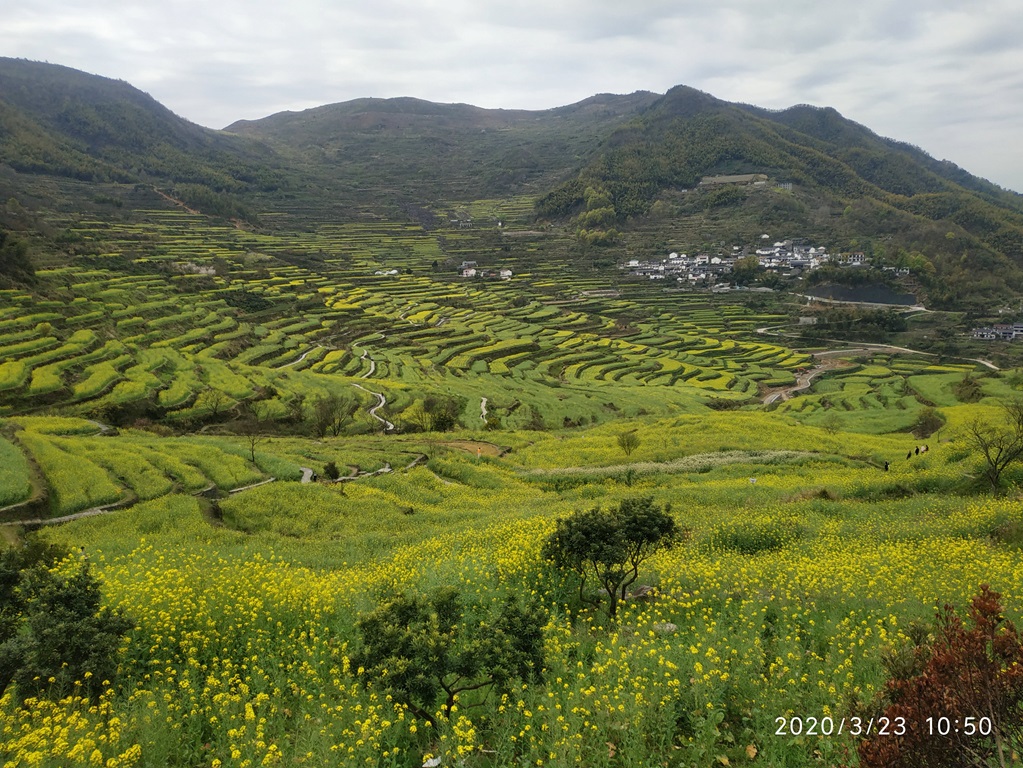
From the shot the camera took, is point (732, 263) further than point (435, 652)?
Yes

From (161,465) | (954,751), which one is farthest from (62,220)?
(954,751)

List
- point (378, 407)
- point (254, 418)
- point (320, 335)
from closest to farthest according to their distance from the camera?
point (254, 418), point (378, 407), point (320, 335)

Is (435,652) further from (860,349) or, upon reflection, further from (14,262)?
(860,349)

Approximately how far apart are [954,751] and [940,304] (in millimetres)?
157245

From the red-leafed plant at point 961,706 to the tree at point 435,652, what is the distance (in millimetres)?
4108

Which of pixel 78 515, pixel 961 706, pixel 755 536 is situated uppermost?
pixel 961 706

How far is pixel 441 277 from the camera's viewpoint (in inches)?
5271

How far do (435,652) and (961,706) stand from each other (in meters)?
5.11

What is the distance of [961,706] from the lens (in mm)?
4242

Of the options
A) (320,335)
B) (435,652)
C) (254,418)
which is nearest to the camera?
(435,652)

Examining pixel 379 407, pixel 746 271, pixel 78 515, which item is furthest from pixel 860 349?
→ pixel 78 515
